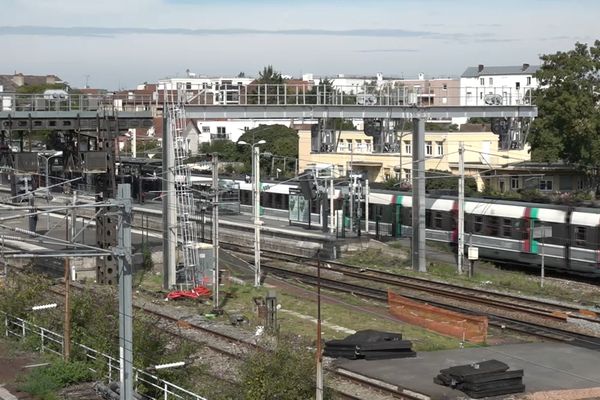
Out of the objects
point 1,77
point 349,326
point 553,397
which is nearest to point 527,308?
point 349,326

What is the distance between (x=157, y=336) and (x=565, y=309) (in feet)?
39.9

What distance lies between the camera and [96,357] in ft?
60.1

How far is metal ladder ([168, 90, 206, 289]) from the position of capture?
27844mm

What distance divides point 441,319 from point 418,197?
950 centimetres

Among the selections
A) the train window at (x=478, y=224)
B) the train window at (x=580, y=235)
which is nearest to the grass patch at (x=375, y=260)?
the train window at (x=478, y=224)

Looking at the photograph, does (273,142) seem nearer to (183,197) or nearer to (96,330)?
(183,197)

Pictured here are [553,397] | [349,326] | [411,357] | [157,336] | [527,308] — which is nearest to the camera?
[553,397]

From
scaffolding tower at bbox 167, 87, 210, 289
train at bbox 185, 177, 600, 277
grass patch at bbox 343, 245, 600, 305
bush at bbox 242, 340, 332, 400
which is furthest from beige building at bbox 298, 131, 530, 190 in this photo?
bush at bbox 242, 340, 332, 400

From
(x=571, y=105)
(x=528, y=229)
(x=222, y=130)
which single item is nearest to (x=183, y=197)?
(x=528, y=229)

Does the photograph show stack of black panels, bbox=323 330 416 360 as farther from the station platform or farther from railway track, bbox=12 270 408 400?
railway track, bbox=12 270 408 400

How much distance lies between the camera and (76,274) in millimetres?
31812

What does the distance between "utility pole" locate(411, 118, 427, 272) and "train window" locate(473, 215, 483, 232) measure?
9.83ft

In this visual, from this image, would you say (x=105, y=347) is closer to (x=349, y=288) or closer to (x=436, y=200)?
(x=349, y=288)

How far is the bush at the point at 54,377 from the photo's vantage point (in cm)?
1706
